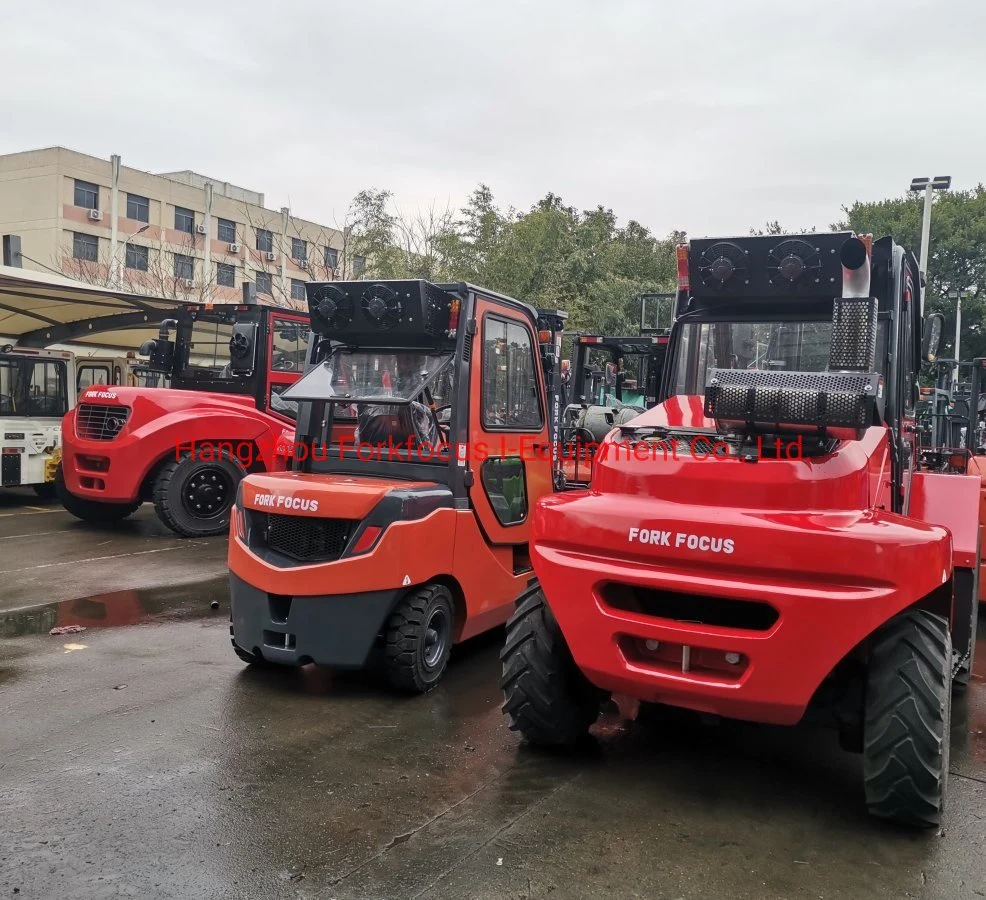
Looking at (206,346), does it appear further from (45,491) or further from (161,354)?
(45,491)

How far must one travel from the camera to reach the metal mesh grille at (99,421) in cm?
952

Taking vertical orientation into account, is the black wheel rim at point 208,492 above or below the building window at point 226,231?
below

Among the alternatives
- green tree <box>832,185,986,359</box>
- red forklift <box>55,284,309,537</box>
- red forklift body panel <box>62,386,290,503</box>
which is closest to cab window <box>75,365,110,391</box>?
red forklift <box>55,284,309,537</box>

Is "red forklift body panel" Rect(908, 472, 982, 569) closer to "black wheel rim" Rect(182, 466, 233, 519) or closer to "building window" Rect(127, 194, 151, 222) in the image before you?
"black wheel rim" Rect(182, 466, 233, 519)

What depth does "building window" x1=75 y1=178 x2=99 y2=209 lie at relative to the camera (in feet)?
126

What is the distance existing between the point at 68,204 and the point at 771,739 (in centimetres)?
4091

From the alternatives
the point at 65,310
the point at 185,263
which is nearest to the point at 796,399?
the point at 65,310

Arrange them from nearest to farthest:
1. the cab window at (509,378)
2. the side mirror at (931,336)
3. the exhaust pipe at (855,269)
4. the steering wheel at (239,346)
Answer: the exhaust pipe at (855,269) → the side mirror at (931,336) → the cab window at (509,378) → the steering wheel at (239,346)

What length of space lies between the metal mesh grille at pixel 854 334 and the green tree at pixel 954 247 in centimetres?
2815

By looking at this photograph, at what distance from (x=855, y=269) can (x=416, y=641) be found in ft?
9.38

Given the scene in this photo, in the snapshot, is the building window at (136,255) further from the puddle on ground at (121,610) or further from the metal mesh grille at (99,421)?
the puddle on ground at (121,610)

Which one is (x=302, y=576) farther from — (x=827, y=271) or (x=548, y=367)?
(x=827, y=271)

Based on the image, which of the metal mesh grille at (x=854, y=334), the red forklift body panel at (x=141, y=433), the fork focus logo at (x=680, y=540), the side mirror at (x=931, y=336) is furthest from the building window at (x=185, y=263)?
the fork focus logo at (x=680, y=540)

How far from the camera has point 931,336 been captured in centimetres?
484
